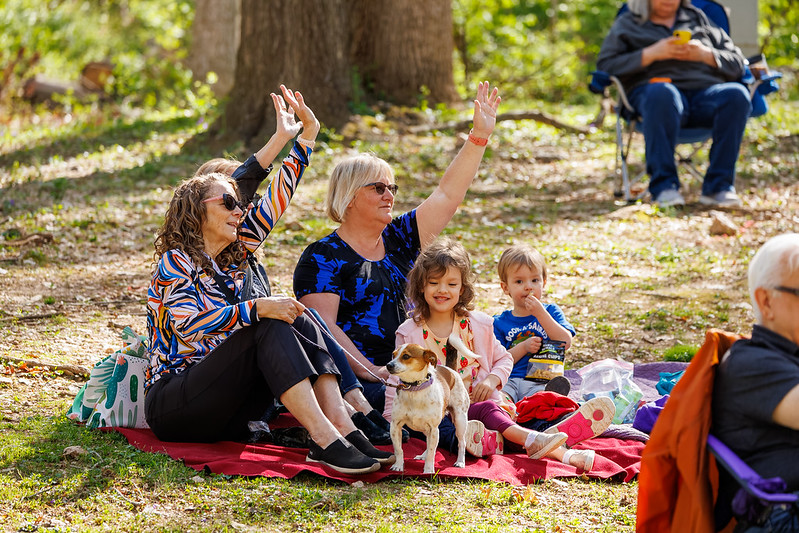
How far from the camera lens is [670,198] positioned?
831 centimetres

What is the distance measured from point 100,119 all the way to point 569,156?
6.07 m

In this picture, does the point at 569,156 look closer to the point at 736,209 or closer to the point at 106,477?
the point at 736,209

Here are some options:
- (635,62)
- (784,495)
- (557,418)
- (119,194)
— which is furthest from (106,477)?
(635,62)

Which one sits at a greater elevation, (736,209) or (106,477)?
(736,209)

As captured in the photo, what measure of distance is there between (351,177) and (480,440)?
1.43m

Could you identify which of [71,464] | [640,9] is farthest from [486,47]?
[71,464]

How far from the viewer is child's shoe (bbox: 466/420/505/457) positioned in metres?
3.89

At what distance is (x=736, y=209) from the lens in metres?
8.45

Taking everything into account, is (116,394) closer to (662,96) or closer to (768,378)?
(768,378)

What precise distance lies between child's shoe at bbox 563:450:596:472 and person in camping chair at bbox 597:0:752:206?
478 centimetres

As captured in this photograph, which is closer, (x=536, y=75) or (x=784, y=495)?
(x=784, y=495)

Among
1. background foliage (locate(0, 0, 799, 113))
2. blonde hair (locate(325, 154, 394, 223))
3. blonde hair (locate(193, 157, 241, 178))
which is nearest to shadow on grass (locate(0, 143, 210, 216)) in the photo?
background foliage (locate(0, 0, 799, 113))

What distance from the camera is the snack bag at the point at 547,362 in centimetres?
463

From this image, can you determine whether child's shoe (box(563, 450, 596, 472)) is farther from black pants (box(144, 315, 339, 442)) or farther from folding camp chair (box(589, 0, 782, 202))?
folding camp chair (box(589, 0, 782, 202))
